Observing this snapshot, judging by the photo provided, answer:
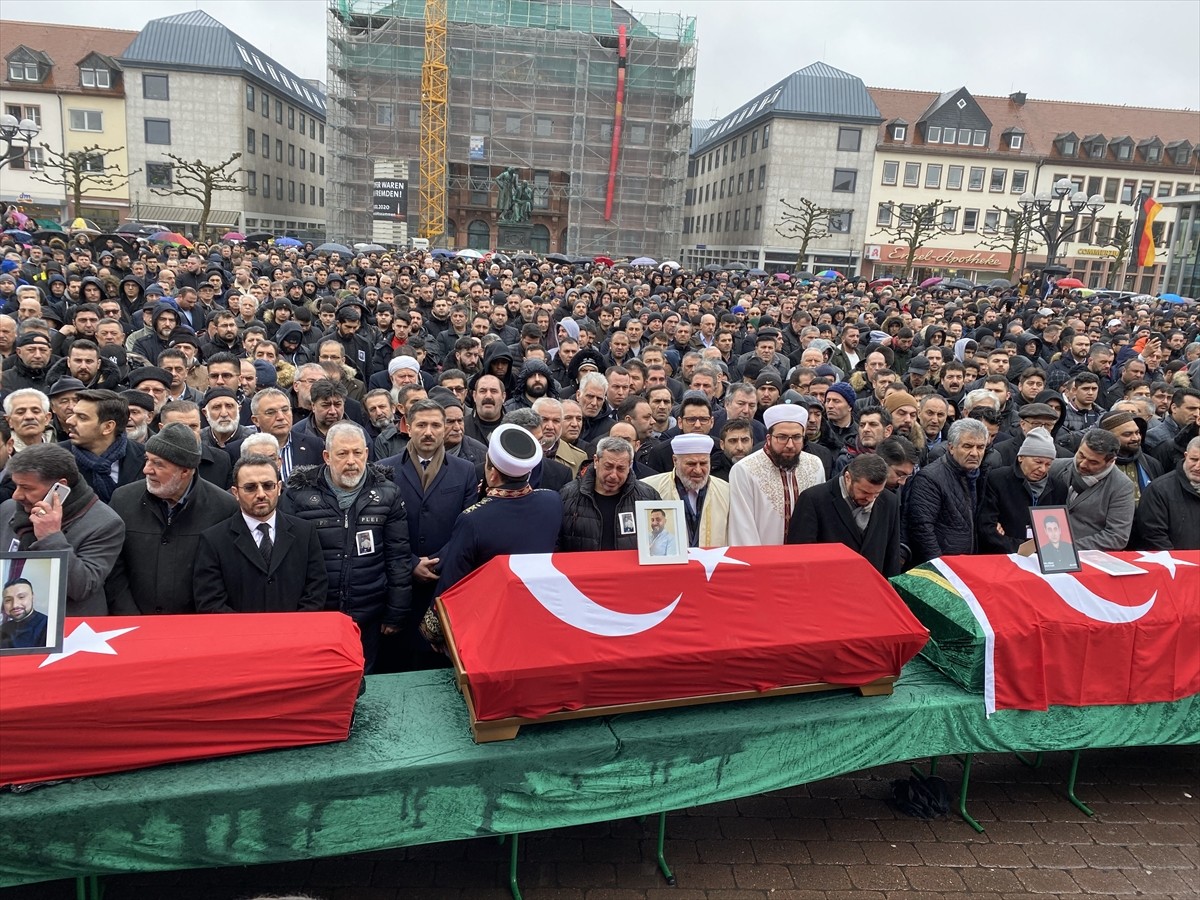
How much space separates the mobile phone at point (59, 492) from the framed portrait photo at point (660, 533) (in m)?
2.60

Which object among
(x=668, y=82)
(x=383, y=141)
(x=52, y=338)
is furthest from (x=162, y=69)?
(x=52, y=338)

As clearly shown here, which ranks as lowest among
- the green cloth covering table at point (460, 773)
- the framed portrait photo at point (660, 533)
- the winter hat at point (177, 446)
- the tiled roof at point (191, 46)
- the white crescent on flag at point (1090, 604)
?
the green cloth covering table at point (460, 773)

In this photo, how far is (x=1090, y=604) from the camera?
434 cm

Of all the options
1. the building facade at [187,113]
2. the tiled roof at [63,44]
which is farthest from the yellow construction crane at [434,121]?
the tiled roof at [63,44]

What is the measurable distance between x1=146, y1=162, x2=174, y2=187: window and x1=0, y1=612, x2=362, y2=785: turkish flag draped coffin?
49648 millimetres

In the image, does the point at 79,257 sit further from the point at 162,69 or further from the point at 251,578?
the point at 162,69

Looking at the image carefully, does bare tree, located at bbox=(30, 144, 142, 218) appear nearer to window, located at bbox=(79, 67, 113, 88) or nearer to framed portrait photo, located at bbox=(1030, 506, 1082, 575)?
window, located at bbox=(79, 67, 113, 88)

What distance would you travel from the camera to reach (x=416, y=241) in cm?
3831

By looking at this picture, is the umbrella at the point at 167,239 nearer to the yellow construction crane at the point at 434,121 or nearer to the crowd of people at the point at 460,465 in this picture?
the crowd of people at the point at 460,465

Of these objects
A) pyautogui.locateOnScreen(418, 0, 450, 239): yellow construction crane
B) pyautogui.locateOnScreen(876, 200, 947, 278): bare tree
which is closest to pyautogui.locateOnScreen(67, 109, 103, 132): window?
pyautogui.locateOnScreen(418, 0, 450, 239): yellow construction crane

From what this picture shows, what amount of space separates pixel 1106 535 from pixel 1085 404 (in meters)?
2.90

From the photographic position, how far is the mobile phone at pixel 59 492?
3.57 m

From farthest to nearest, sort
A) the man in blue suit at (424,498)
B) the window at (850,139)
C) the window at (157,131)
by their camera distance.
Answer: the window at (850,139)
the window at (157,131)
the man in blue suit at (424,498)

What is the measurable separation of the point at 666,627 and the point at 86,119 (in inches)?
2192
